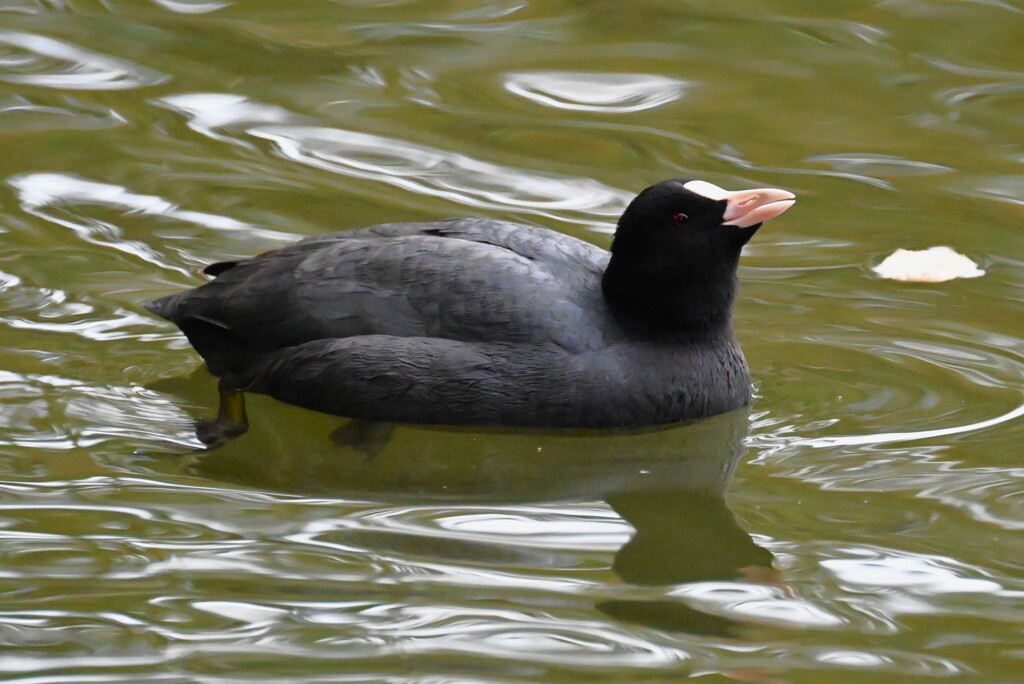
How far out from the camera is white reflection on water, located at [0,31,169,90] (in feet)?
27.6

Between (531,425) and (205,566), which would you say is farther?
(531,425)

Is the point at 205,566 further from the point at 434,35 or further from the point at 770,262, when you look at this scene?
the point at 434,35

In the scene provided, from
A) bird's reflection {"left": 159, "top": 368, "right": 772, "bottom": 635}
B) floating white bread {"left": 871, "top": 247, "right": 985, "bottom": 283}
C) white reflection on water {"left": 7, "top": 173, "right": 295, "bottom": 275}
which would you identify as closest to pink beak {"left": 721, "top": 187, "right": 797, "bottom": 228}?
bird's reflection {"left": 159, "top": 368, "right": 772, "bottom": 635}

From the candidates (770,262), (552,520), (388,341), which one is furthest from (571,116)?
(552,520)

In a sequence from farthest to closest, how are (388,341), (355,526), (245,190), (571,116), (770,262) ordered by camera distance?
(571,116) < (245,190) < (770,262) < (388,341) < (355,526)

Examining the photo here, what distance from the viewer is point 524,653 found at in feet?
13.2

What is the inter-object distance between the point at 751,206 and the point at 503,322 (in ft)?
3.04

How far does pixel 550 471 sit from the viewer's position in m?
5.23

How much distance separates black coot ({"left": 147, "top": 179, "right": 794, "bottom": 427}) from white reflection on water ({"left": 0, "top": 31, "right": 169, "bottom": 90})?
120 inches

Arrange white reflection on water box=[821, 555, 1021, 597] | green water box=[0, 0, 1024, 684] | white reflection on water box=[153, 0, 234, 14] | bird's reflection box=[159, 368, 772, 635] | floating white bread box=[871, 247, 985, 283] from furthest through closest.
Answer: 1. white reflection on water box=[153, 0, 234, 14]
2. floating white bread box=[871, 247, 985, 283]
3. bird's reflection box=[159, 368, 772, 635]
4. white reflection on water box=[821, 555, 1021, 597]
5. green water box=[0, 0, 1024, 684]

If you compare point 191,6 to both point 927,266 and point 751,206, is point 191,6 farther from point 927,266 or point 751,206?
point 751,206

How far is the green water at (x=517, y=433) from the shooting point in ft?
13.6

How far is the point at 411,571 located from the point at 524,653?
1.70 feet

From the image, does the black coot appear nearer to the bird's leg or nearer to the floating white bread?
the bird's leg
